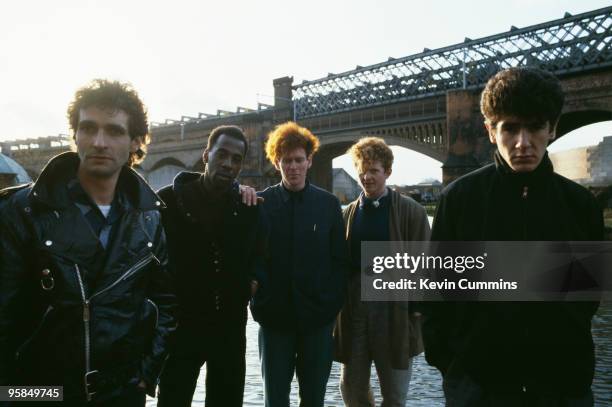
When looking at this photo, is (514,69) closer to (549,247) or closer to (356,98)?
(549,247)

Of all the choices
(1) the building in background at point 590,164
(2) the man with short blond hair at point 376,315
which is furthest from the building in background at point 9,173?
(1) the building in background at point 590,164

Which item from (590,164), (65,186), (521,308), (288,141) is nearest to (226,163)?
(288,141)

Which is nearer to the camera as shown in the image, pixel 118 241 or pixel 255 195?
pixel 118 241

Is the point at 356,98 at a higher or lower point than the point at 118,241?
higher

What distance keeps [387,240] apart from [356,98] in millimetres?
29376

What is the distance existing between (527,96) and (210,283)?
1.87m

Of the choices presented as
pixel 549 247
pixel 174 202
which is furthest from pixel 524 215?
pixel 174 202

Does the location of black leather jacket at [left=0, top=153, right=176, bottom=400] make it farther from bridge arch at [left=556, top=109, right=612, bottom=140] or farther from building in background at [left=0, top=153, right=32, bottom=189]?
bridge arch at [left=556, top=109, right=612, bottom=140]

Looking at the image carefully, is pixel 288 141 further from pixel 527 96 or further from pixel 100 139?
pixel 527 96

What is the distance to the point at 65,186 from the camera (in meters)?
1.89

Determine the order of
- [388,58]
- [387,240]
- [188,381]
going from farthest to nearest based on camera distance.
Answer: [388,58] < [387,240] < [188,381]

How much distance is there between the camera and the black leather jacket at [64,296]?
169cm

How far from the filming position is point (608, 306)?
8.59m
